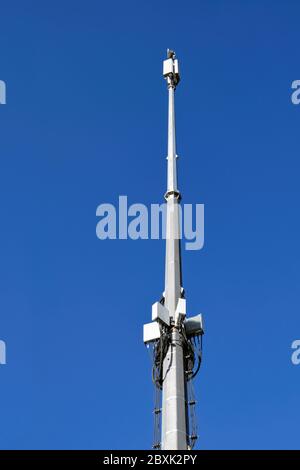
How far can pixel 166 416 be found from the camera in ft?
115

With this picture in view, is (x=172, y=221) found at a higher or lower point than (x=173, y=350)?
higher

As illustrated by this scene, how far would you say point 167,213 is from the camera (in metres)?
42.0

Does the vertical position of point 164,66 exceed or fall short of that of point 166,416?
it exceeds it

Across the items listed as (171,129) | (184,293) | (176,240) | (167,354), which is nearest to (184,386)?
(167,354)

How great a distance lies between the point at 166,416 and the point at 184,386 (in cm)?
192

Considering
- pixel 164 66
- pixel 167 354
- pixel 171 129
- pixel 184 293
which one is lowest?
pixel 167 354
